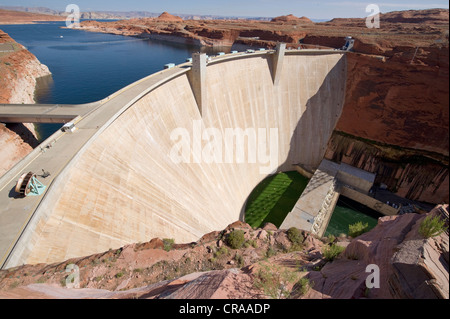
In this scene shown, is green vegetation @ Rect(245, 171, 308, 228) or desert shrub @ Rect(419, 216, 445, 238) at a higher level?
desert shrub @ Rect(419, 216, 445, 238)

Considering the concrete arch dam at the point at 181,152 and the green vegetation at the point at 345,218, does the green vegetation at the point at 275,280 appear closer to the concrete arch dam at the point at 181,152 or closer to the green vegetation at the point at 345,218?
the concrete arch dam at the point at 181,152

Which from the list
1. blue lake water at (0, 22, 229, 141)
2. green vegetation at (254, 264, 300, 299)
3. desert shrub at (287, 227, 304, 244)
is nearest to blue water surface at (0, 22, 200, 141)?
blue lake water at (0, 22, 229, 141)

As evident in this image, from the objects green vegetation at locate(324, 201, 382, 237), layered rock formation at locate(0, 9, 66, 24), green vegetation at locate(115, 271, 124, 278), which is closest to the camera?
green vegetation at locate(115, 271, 124, 278)

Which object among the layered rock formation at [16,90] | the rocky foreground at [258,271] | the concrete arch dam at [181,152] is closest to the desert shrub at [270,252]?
the rocky foreground at [258,271]

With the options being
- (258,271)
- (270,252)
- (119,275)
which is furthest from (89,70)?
(258,271)

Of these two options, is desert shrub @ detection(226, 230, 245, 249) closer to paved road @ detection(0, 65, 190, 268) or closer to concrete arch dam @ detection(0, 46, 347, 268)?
concrete arch dam @ detection(0, 46, 347, 268)
